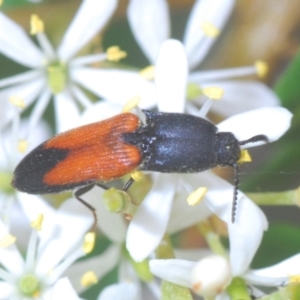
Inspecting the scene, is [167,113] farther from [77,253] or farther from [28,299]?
[28,299]

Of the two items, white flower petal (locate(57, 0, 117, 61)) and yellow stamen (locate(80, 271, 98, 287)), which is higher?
white flower petal (locate(57, 0, 117, 61))

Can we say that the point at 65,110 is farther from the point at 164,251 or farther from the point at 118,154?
the point at 164,251

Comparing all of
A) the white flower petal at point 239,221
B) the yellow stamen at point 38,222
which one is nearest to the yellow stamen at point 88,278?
the yellow stamen at point 38,222

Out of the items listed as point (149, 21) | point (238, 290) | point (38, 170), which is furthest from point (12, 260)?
point (149, 21)

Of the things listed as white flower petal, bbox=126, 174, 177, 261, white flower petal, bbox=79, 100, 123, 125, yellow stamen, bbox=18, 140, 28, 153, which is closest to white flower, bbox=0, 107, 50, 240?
yellow stamen, bbox=18, 140, 28, 153

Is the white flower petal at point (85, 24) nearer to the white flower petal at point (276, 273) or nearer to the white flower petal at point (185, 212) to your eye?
the white flower petal at point (185, 212)

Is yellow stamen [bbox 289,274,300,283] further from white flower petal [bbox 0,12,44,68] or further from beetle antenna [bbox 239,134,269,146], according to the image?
white flower petal [bbox 0,12,44,68]
